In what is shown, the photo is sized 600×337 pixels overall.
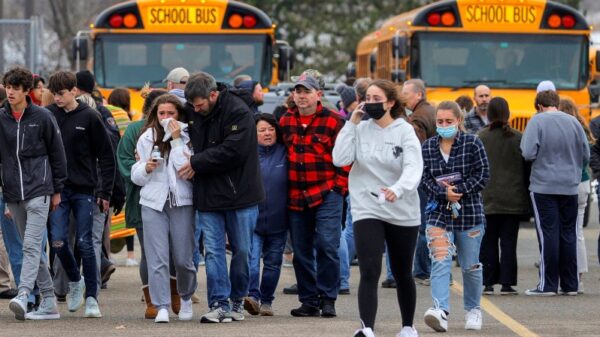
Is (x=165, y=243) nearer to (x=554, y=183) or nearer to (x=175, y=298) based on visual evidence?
(x=175, y=298)

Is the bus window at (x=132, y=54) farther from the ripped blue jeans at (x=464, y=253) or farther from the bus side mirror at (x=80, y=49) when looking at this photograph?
the ripped blue jeans at (x=464, y=253)

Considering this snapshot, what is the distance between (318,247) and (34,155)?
2.04 metres

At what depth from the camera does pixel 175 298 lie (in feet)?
37.0

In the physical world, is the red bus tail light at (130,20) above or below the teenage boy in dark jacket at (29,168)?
above

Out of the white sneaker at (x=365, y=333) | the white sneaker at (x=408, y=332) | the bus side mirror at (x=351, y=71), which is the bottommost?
the white sneaker at (x=408, y=332)

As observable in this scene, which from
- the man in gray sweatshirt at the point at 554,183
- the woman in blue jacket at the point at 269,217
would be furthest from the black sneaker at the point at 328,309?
the man in gray sweatshirt at the point at 554,183

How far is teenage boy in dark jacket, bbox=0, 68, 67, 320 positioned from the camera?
1069 centimetres

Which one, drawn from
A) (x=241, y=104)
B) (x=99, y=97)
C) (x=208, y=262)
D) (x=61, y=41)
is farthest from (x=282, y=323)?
(x=61, y=41)

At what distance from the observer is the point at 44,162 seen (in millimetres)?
10750

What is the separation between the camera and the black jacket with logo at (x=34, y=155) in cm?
1070

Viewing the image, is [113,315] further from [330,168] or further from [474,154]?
[474,154]

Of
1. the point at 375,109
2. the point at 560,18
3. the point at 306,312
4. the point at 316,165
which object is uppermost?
the point at 560,18

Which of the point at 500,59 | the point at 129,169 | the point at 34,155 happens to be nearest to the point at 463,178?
the point at 129,169

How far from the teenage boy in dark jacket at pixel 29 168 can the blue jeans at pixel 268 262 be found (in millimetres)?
1501
